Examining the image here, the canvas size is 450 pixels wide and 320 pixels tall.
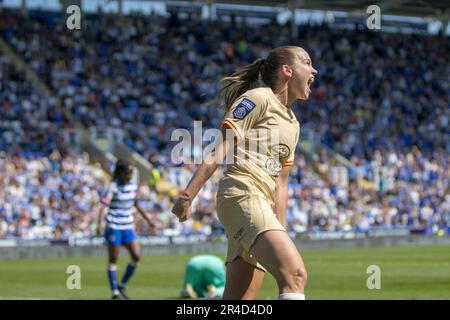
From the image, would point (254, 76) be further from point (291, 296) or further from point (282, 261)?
point (291, 296)

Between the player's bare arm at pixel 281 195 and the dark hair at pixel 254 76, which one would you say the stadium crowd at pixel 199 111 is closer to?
the player's bare arm at pixel 281 195

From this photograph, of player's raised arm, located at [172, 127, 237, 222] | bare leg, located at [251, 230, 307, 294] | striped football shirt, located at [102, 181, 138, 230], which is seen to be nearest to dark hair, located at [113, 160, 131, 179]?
striped football shirt, located at [102, 181, 138, 230]

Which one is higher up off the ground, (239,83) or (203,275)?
(239,83)

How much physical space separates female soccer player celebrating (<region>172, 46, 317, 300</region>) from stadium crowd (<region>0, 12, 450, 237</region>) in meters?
24.9

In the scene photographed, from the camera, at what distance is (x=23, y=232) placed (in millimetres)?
31766

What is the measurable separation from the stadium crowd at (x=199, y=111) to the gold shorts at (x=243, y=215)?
2516 centimetres

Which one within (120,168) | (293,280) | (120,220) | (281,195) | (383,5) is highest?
(383,5)

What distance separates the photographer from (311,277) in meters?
20.5

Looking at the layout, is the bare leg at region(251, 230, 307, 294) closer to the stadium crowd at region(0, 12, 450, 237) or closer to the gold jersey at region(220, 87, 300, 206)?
the gold jersey at region(220, 87, 300, 206)

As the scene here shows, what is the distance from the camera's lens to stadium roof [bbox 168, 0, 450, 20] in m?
50.8

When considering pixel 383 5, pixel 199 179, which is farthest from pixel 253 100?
pixel 383 5

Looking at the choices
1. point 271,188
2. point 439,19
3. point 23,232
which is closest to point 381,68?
point 439,19

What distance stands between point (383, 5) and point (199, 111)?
16.3 m
